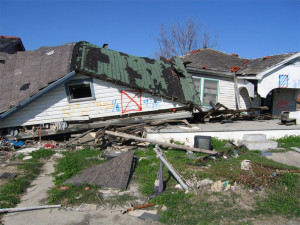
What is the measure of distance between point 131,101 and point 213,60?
7262 mm

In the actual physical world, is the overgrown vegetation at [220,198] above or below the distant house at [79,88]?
below

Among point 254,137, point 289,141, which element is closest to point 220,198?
point 254,137

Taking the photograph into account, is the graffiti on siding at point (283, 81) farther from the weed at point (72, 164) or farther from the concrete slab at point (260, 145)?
the weed at point (72, 164)

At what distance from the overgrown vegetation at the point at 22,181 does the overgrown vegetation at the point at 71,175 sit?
597 mm

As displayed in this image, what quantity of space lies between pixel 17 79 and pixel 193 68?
28.5 feet

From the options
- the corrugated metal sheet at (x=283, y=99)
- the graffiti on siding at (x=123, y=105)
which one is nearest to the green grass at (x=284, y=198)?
the graffiti on siding at (x=123, y=105)

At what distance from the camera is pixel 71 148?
859 cm

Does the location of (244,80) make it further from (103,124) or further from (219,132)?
(103,124)

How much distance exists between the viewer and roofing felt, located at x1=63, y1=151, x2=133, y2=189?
5.34 metres

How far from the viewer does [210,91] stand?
1261cm

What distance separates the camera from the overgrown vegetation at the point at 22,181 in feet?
15.2

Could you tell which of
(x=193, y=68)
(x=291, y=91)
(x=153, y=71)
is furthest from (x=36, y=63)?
(x=291, y=91)

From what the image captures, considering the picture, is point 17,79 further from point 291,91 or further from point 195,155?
point 291,91

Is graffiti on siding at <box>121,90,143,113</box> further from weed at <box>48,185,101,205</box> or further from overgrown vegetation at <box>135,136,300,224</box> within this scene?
weed at <box>48,185,101,205</box>
